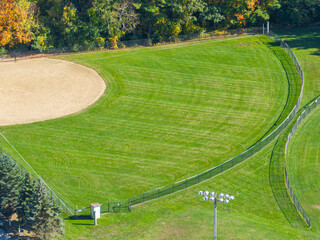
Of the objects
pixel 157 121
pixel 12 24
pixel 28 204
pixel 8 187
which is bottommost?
pixel 28 204

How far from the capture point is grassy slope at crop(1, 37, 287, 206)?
6919 cm

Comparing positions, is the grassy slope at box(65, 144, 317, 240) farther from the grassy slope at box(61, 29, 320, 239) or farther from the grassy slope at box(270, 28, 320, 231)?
the grassy slope at box(270, 28, 320, 231)

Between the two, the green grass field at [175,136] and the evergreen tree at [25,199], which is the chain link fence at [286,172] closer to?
the green grass field at [175,136]

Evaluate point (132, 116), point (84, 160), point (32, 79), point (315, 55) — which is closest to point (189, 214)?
point (84, 160)

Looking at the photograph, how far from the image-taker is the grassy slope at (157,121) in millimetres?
69188

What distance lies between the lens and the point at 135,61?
99.7 meters

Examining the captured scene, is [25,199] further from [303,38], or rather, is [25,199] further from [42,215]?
[303,38]

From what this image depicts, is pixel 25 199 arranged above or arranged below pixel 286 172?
above

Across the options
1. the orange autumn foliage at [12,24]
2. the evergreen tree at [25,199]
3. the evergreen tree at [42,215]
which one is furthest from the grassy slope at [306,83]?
the orange autumn foliage at [12,24]

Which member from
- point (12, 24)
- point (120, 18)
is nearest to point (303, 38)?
point (120, 18)

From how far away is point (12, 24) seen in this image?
330ft

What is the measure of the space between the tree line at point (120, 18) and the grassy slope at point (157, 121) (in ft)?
17.0

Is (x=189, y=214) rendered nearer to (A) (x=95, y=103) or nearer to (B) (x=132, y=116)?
(B) (x=132, y=116)

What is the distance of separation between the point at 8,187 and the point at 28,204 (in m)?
3.99
